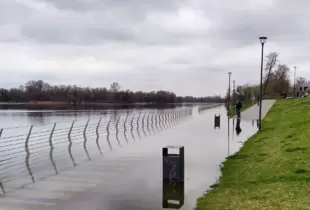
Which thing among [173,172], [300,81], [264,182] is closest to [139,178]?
[173,172]

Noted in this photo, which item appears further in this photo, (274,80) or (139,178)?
(274,80)

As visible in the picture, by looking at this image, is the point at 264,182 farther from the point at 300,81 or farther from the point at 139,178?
the point at 300,81

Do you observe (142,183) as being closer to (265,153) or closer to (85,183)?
(85,183)

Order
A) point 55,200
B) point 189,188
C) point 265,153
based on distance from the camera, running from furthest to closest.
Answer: point 265,153
point 189,188
point 55,200

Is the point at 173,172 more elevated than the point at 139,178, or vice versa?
Result: the point at 173,172

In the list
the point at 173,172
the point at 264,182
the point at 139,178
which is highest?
the point at 173,172

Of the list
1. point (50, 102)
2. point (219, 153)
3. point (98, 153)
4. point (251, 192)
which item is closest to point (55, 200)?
point (251, 192)

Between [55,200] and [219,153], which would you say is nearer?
[55,200]

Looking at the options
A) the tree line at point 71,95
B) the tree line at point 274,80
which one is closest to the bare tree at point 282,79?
the tree line at point 274,80

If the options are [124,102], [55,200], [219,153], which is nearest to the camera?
[55,200]

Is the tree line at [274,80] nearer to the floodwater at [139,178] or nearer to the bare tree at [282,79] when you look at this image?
the bare tree at [282,79]

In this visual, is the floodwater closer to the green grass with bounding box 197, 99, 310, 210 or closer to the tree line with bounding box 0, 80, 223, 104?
the green grass with bounding box 197, 99, 310, 210

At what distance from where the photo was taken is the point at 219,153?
13.7 metres

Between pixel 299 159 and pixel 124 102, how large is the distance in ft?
484
